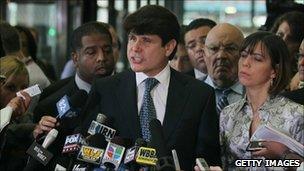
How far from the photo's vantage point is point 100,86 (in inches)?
126

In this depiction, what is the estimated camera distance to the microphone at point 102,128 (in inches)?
115

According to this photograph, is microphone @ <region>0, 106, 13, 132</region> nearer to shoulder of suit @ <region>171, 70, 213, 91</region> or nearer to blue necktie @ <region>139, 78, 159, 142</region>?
blue necktie @ <region>139, 78, 159, 142</region>

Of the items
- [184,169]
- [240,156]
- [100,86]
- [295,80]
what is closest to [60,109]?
[100,86]

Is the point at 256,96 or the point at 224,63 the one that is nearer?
the point at 256,96

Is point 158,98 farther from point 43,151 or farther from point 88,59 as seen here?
point 88,59

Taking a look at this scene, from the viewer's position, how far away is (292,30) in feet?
15.1

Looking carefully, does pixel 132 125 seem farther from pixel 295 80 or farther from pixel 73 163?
pixel 295 80

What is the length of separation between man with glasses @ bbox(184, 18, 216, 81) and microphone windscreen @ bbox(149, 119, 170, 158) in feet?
5.79

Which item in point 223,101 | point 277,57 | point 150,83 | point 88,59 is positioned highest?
point 277,57

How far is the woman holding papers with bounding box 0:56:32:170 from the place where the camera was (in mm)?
3504

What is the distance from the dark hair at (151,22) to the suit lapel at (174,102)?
203 millimetres

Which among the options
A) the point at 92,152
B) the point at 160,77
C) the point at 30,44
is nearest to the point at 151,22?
the point at 160,77

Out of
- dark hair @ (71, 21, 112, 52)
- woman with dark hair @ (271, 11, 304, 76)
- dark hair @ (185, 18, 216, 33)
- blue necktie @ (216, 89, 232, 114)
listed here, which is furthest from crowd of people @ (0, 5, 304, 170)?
dark hair @ (185, 18, 216, 33)

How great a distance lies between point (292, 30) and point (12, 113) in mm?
2080
